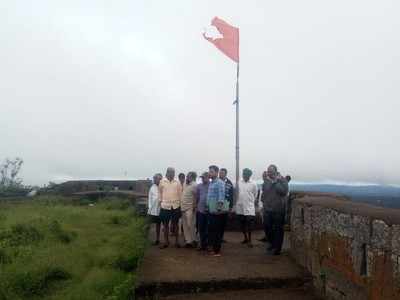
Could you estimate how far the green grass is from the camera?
26.7 feet

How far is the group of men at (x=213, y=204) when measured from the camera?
9.32 m

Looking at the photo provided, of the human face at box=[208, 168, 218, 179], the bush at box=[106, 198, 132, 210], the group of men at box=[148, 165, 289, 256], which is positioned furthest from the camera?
the bush at box=[106, 198, 132, 210]

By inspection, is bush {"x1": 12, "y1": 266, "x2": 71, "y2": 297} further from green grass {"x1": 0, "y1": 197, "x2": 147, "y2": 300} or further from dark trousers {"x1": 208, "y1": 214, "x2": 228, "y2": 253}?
dark trousers {"x1": 208, "y1": 214, "x2": 228, "y2": 253}

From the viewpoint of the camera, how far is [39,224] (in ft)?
44.9

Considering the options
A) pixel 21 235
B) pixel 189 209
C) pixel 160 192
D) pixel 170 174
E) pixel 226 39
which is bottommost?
pixel 21 235

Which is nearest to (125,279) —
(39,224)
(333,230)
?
(333,230)

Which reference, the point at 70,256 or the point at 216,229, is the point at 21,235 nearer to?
the point at 70,256

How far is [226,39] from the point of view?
520 inches

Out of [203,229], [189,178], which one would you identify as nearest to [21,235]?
[189,178]

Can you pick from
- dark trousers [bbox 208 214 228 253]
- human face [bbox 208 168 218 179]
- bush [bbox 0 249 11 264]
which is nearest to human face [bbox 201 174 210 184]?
human face [bbox 208 168 218 179]

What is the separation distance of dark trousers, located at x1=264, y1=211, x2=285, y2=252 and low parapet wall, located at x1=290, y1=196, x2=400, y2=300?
2.48ft

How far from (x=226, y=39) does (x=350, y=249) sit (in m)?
8.10

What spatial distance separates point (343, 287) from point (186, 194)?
183 inches

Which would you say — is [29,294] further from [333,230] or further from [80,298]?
[333,230]
